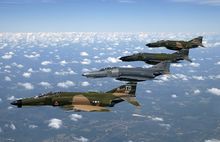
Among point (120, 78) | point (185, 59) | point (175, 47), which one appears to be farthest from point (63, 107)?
point (175, 47)

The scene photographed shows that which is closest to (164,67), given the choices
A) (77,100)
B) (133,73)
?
(133,73)

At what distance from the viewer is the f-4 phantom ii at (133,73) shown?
248 ft

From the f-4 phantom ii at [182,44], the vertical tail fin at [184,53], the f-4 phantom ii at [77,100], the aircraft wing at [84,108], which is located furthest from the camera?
the f-4 phantom ii at [182,44]

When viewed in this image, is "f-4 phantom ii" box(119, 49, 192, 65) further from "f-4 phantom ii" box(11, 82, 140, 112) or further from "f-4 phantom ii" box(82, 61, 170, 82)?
"f-4 phantom ii" box(11, 82, 140, 112)

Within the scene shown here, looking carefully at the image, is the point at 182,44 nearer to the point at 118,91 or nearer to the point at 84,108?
the point at 118,91

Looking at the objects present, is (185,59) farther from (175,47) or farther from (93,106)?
(93,106)

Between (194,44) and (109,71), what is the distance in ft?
72.3

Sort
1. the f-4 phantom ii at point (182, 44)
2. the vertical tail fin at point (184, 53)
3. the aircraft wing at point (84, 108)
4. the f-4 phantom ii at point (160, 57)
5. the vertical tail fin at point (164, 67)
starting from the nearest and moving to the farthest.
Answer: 1. the aircraft wing at point (84, 108)
2. the vertical tail fin at point (184, 53)
3. the f-4 phantom ii at point (160, 57)
4. the vertical tail fin at point (164, 67)
5. the f-4 phantom ii at point (182, 44)

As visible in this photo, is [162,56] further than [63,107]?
Yes

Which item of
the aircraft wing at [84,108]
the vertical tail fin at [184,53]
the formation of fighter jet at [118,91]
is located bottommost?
the aircraft wing at [84,108]

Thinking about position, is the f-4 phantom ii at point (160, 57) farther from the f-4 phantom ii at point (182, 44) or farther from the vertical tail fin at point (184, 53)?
the f-4 phantom ii at point (182, 44)

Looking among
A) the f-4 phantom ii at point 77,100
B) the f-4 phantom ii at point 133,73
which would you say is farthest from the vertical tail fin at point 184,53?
the f-4 phantom ii at point 77,100

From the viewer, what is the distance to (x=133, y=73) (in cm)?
7594

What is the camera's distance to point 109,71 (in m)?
77.2
